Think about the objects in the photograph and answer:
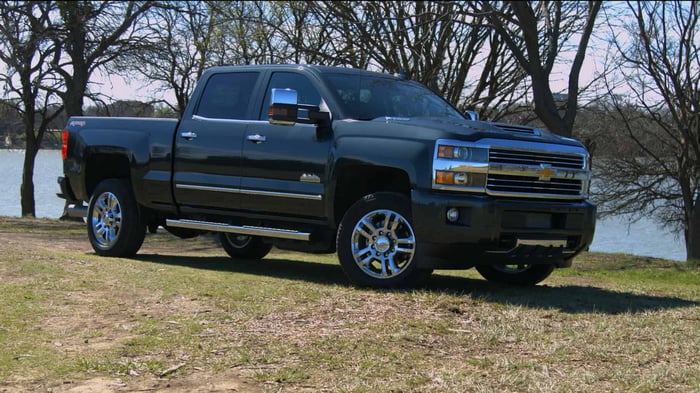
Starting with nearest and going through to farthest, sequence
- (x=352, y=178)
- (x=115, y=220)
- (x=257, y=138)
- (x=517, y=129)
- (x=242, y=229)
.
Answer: (x=517, y=129)
(x=352, y=178)
(x=257, y=138)
(x=242, y=229)
(x=115, y=220)

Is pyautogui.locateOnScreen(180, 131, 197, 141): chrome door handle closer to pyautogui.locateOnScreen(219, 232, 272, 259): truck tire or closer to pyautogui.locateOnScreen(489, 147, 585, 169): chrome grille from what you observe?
pyautogui.locateOnScreen(219, 232, 272, 259): truck tire

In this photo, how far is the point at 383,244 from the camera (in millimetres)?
7336

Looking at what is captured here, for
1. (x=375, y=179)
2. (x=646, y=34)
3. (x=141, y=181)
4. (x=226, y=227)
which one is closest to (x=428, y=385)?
(x=375, y=179)

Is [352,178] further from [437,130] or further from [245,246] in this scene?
[245,246]

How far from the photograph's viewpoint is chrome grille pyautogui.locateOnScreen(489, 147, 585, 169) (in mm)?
7043

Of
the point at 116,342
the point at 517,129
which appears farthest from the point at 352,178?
the point at 116,342

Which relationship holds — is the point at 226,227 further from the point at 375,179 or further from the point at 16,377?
the point at 16,377

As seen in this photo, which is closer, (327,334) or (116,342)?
(116,342)

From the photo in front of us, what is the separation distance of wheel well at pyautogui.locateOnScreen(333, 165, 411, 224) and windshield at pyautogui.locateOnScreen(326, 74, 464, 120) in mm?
513

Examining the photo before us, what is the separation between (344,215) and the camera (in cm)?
768

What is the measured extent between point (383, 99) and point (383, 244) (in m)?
1.60

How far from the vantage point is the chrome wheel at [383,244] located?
727 centimetres

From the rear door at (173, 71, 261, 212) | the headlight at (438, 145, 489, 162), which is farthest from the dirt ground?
the headlight at (438, 145, 489, 162)

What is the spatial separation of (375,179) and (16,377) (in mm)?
3943
